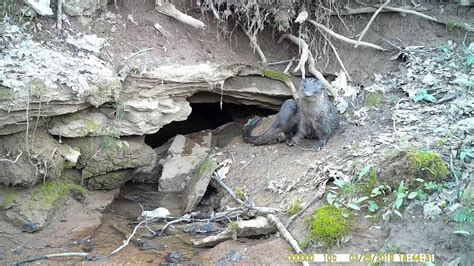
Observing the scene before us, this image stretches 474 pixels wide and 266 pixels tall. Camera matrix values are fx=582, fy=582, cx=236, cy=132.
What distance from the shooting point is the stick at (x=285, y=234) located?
206 inches

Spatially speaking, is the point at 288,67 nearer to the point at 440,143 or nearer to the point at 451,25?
the point at 451,25

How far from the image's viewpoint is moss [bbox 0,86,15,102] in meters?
5.64

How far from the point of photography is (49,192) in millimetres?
6332

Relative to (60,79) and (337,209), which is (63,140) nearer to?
(60,79)

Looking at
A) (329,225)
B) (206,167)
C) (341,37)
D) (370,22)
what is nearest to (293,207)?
(329,225)

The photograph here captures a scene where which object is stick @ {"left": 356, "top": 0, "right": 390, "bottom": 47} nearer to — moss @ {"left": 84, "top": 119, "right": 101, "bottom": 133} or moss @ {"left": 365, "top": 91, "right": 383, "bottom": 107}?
moss @ {"left": 365, "top": 91, "right": 383, "bottom": 107}

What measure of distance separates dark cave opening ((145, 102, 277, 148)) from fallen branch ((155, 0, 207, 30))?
199 cm

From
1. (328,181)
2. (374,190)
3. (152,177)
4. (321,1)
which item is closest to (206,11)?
(321,1)

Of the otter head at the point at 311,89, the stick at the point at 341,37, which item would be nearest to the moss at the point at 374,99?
the otter head at the point at 311,89

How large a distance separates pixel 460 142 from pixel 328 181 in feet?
4.32

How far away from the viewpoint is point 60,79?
19.8ft

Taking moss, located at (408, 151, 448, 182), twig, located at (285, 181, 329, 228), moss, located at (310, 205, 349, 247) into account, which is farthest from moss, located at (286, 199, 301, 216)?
moss, located at (408, 151, 448, 182)

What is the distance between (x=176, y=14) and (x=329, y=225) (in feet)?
11.4

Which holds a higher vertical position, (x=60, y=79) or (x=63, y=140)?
(x=60, y=79)
